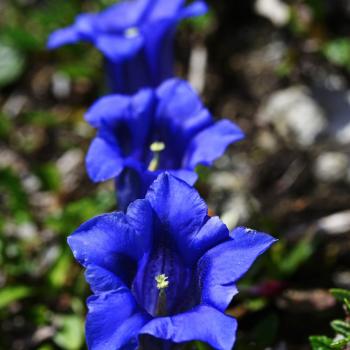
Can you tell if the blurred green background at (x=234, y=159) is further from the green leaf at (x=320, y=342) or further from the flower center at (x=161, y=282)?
the flower center at (x=161, y=282)

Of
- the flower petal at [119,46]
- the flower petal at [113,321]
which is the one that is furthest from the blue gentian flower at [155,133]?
the flower petal at [113,321]

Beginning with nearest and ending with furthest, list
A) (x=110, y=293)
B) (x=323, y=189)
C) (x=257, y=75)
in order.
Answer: (x=110, y=293)
(x=323, y=189)
(x=257, y=75)

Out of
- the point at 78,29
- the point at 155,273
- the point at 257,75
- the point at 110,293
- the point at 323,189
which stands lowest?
the point at 323,189

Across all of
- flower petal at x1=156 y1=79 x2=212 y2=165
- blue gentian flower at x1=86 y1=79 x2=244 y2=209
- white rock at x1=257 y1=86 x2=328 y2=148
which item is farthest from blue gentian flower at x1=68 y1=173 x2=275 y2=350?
white rock at x1=257 y1=86 x2=328 y2=148

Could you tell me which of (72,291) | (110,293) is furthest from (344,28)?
(110,293)

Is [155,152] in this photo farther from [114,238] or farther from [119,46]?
[114,238]

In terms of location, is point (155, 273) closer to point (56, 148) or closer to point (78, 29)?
point (78, 29)

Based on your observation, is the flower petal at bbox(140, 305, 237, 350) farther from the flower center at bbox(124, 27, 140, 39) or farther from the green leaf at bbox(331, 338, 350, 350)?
the flower center at bbox(124, 27, 140, 39)
